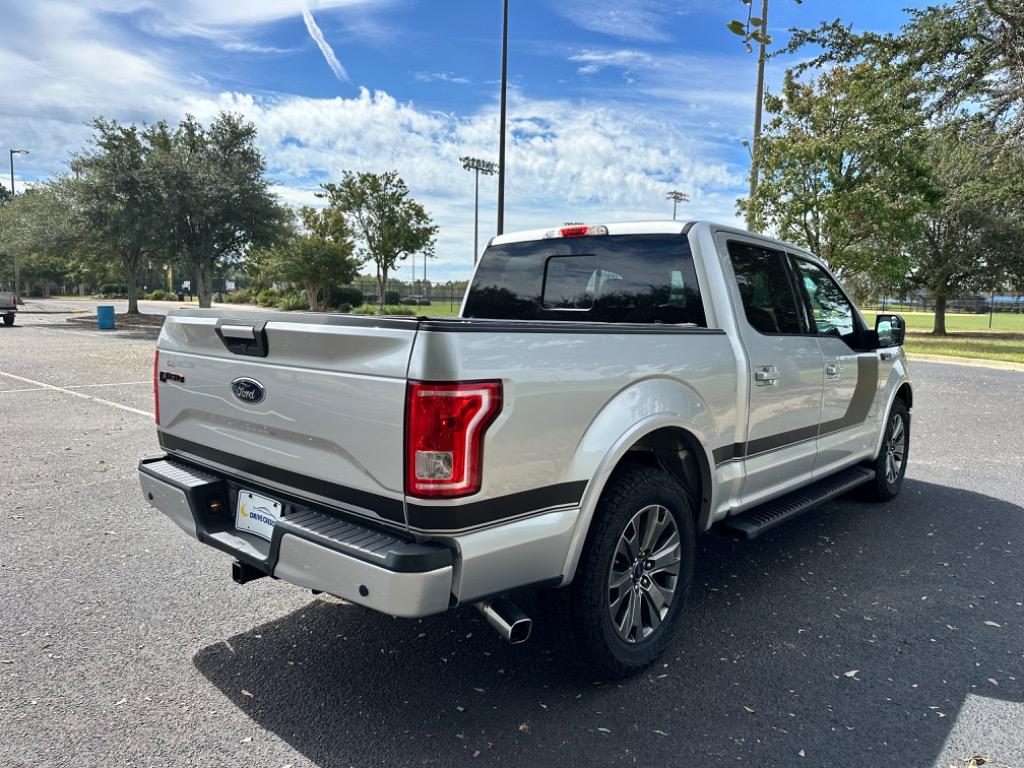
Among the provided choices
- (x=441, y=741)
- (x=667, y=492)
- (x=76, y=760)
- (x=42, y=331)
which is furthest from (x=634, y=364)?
(x=42, y=331)

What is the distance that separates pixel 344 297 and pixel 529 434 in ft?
143

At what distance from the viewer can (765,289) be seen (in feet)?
13.2

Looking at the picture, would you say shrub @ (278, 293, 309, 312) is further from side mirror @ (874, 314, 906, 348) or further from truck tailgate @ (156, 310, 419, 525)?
truck tailgate @ (156, 310, 419, 525)

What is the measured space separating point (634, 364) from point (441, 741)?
62.3 inches

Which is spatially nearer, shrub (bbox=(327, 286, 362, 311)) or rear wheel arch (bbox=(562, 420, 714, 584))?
rear wheel arch (bbox=(562, 420, 714, 584))

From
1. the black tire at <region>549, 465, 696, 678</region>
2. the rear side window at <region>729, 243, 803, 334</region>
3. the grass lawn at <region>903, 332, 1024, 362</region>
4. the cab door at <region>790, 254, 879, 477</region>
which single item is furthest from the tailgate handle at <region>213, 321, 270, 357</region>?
the grass lawn at <region>903, 332, 1024, 362</region>

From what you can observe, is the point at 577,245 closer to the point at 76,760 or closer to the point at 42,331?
the point at 76,760

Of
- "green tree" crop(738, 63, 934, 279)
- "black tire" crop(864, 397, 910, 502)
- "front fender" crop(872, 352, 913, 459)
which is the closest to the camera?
"front fender" crop(872, 352, 913, 459)

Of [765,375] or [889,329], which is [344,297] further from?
[765,375]

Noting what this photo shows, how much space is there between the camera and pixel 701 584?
13.0 feet

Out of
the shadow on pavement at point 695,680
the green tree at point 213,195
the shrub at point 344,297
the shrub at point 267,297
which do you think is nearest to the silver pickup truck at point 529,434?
the shadow on pavement at point 695,680

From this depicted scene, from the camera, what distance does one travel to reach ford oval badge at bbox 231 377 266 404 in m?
2.77

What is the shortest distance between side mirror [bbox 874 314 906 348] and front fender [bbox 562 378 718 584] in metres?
2.40

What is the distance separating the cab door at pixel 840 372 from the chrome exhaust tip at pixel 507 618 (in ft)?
8.69
